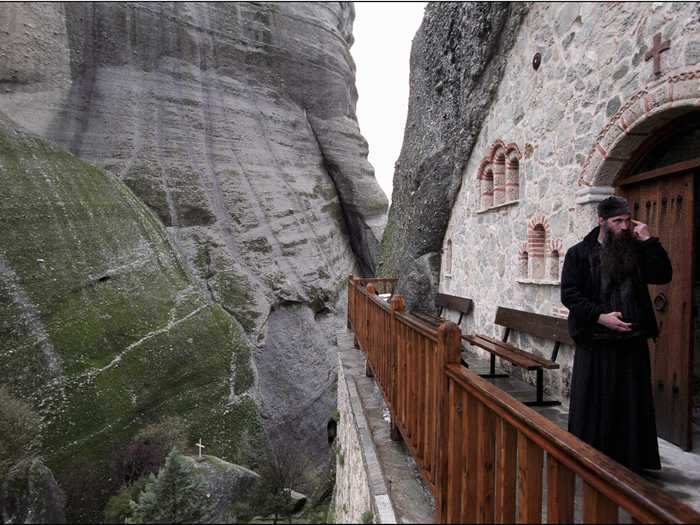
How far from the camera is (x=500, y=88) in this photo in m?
6.35

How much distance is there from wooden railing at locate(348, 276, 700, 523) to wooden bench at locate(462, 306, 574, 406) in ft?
5.58

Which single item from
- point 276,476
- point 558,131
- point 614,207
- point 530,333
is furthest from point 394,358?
point 276,476

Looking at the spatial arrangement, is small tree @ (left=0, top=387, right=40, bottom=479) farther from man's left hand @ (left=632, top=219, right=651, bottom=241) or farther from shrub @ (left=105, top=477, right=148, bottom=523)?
man's left hand @ (left=632, top=219, right=651, bottom=241)

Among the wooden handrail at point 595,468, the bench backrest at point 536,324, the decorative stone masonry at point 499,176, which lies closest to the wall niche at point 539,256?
the bench backrest at point 536,324

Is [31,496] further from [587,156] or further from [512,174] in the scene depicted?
[587,156]

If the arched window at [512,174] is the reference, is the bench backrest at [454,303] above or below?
below

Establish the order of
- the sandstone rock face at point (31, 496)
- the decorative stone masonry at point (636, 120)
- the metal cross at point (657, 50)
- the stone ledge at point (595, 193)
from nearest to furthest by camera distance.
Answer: the decorative stone masonry at point (636, 120) → the metal cross at point (657, 50) → the stone ledge at point (595, 193) → the sandstone rock face at point (31, 496)

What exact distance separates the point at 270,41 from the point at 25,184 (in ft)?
33.8

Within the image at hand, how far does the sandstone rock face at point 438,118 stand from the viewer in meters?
6.52

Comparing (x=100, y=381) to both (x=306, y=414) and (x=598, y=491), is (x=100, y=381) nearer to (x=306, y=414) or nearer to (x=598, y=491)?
(x=306, y=414)

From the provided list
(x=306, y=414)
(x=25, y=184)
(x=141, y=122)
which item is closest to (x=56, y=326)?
(x=25, y=184)

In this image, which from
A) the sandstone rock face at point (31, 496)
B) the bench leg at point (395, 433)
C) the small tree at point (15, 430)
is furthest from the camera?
the small tree at point (15, 430)

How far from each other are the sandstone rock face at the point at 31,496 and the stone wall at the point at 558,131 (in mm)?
6226

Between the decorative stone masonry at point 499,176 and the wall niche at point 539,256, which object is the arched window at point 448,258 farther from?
the wall niche at point 539,256
